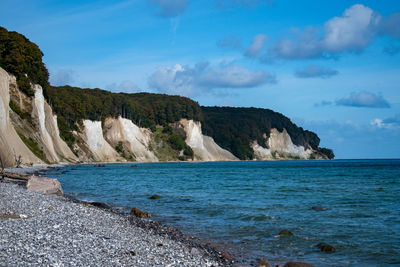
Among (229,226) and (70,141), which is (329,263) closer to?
(229,226)

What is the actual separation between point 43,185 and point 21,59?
40.9 meters

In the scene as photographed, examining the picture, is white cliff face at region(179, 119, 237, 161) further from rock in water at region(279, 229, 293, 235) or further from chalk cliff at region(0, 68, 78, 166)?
rock in water at region(279, 229, 293, 235)

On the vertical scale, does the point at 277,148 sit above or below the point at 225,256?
above

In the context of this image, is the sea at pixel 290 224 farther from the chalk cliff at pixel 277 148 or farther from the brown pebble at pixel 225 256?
the chalk cliff at pixel 277 148

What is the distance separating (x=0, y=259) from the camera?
7164 mm

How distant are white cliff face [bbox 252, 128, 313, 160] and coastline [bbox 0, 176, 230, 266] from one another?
174m

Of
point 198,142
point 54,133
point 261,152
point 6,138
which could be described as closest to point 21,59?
point 54,133

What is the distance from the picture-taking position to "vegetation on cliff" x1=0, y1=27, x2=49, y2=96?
Answer: 2200 inches

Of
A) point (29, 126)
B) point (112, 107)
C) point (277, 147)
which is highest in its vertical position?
point (112, 107)

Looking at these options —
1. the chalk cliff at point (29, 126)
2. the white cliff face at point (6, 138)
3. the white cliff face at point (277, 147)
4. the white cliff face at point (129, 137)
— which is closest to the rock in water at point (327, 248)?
the white cliff face at point (6, 138)

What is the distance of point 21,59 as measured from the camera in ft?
186

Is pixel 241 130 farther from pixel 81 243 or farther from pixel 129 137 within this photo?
pixel 81 243

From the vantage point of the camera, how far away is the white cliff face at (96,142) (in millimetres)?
94500

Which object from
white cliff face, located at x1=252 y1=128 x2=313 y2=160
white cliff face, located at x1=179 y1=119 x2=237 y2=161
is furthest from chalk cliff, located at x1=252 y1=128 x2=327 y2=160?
white cliff face, located at x1=179 y1=119 x2=237 y2=161
